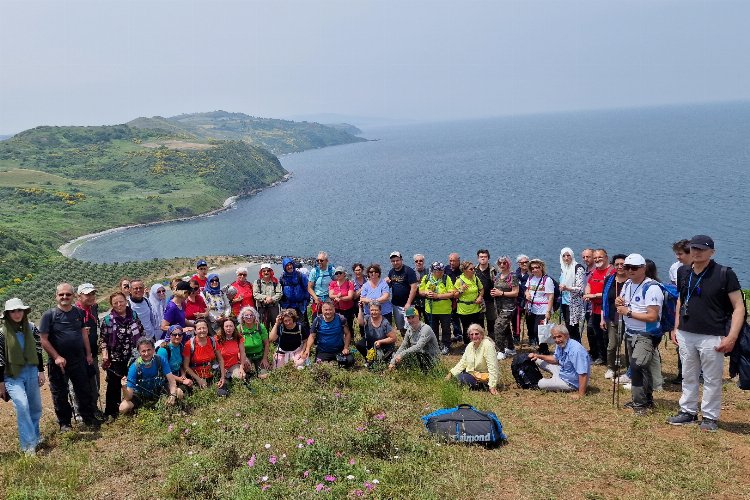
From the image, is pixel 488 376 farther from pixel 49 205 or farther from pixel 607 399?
pixel 49 205

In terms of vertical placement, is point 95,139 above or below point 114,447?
above

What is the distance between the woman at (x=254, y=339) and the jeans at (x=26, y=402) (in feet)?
11.6

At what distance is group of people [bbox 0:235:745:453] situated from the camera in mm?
7465

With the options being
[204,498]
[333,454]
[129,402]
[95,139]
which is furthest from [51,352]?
[95,139]

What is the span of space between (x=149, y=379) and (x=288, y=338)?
2843 millimetres

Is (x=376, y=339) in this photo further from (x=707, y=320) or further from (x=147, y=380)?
(x=707, y=320)

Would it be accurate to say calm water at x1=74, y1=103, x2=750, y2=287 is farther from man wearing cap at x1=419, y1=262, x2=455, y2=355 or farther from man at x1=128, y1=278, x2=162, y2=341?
man at x1=128, y1=278, x2=162, y2=341

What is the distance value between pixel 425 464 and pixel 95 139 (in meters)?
216

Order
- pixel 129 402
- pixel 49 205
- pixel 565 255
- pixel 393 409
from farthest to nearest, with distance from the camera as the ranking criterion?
pixel 49 205 < pixel 565 255 < pixel 129 402 < pixel 393 409

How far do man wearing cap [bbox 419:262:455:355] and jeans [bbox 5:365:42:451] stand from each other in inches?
299

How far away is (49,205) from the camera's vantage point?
114 m

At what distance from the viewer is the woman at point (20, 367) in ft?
24.9

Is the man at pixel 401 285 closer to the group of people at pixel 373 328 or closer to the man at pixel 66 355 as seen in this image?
→ the group of people at pixel 373 328

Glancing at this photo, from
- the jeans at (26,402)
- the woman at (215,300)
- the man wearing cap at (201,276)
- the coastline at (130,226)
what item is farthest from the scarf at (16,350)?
the coastline at (130,226)
